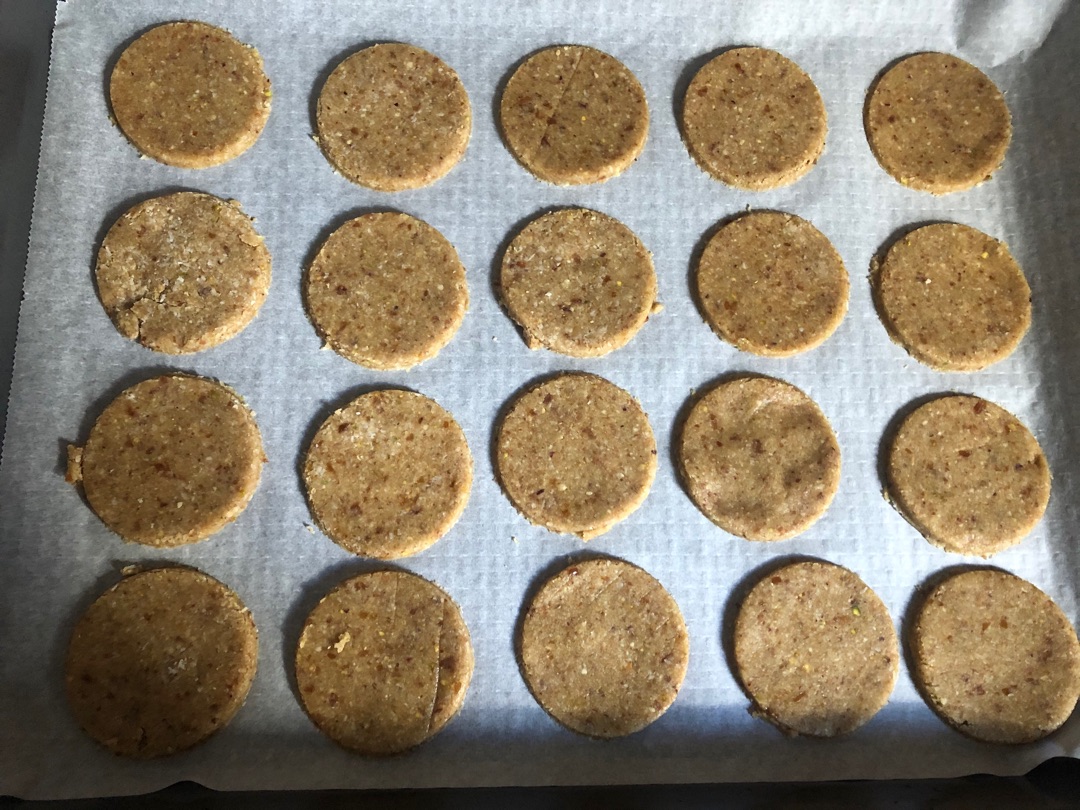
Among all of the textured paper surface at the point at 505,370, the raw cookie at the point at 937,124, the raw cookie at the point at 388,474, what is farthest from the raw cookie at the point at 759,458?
the raw cookie at the point at 937,124

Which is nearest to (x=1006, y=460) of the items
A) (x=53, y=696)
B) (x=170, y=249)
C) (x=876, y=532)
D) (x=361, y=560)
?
(x=876, y=532)

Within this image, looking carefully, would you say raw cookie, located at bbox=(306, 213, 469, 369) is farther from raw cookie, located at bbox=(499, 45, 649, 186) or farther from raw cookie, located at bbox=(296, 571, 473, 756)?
raw cookie, located at bbox=(296, 571, 473, 756)

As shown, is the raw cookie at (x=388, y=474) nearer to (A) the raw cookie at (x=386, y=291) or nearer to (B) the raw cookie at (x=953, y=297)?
(A) the raw cookie at (x=386, y=291)

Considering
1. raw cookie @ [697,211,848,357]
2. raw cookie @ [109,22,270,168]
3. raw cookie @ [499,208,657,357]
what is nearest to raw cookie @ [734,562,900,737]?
raw cookie @ [697,211,848,357]

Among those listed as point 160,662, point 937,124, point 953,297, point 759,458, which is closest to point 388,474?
point 160,662

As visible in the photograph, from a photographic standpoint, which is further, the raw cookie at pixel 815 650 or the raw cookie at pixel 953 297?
the raw cookie at pixel 953 297
